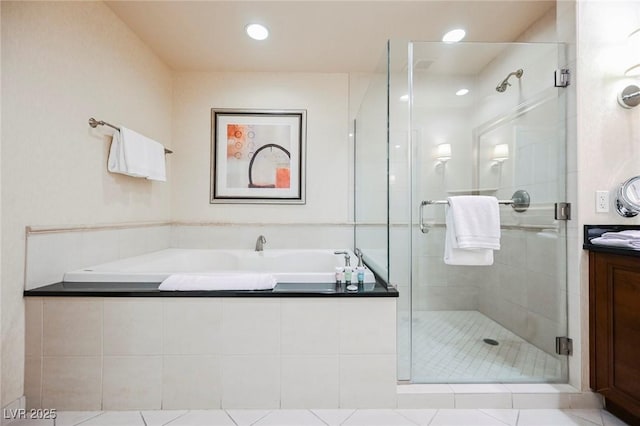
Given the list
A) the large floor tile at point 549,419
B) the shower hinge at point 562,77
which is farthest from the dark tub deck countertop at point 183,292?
the shower hinge at point 562,77

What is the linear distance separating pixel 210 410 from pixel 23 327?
3.17 feet

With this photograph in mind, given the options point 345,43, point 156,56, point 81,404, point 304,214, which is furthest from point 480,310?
point 156,56

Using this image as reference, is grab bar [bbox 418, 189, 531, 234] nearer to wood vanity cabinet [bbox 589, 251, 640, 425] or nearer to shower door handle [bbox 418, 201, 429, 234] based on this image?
shower door handle [bbox 418, 201, 429, 234]

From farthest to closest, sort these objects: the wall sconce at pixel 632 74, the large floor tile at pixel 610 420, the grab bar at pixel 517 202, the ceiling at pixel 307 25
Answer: the ceiling at pixel 307 25, the grab bar at pixel 517 202, the wall sconce at pixel 632 74, the large floor tile at pixel 610 420

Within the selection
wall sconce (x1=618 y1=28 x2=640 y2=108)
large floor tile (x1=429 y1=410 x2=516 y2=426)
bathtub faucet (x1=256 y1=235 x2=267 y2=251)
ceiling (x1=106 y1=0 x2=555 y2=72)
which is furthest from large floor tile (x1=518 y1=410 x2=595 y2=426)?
ceiling (x1=106 y1=0 x2=555 y2=72)

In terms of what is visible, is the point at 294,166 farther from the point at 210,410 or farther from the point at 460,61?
the point at 210,410

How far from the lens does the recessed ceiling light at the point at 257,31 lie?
6.73 feet

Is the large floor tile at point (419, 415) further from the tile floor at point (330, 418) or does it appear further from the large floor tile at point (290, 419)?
the large floor tile at point (290, 419)

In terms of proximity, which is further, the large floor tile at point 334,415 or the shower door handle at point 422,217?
the shower door handle at point 422,217

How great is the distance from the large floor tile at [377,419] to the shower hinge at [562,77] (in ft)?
6.27

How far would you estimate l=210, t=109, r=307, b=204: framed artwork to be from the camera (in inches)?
105

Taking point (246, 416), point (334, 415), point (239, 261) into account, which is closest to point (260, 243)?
point (239, 261)

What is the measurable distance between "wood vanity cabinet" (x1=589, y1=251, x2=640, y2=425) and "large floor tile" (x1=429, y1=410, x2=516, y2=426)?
1.79 feet

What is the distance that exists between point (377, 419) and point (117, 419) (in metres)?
1.21
